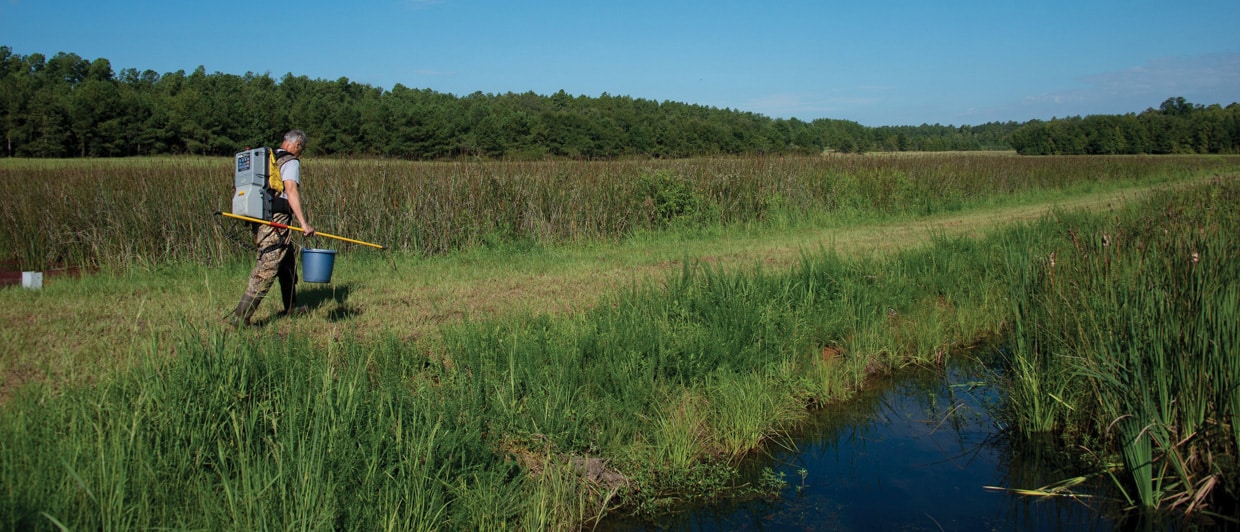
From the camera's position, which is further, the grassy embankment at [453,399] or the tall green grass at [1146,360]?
the tall green grass at [1146,360]

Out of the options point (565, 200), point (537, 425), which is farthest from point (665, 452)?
point (565, 200)

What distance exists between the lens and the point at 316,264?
20.7 ft

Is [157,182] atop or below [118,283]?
atop

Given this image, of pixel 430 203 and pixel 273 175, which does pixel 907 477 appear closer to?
pixel 273 175

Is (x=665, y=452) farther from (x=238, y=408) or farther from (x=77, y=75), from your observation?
(x=77, y=75)

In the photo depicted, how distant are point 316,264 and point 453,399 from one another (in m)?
2.13

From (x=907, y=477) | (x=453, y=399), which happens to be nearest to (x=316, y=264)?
(x=453, y=399)

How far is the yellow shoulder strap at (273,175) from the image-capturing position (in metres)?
6.82

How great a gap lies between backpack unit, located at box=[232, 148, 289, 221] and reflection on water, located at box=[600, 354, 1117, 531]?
164 inches

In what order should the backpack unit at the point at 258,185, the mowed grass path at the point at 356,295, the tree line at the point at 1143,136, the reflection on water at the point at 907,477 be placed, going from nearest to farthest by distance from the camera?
the reflection on water at the point at 907,477
the mowed grass path at the point at 356,295
the backpack unit at the point at 258,185
the tree line at the point at 1143,136

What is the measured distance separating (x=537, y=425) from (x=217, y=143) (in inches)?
1398

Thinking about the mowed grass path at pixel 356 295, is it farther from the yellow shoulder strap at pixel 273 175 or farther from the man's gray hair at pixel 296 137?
the man's gray hair at pixel 296 137

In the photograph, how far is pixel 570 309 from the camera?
24.9 ft

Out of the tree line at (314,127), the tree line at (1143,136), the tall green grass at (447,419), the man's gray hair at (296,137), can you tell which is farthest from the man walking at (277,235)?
the tree line at (1143,136)
